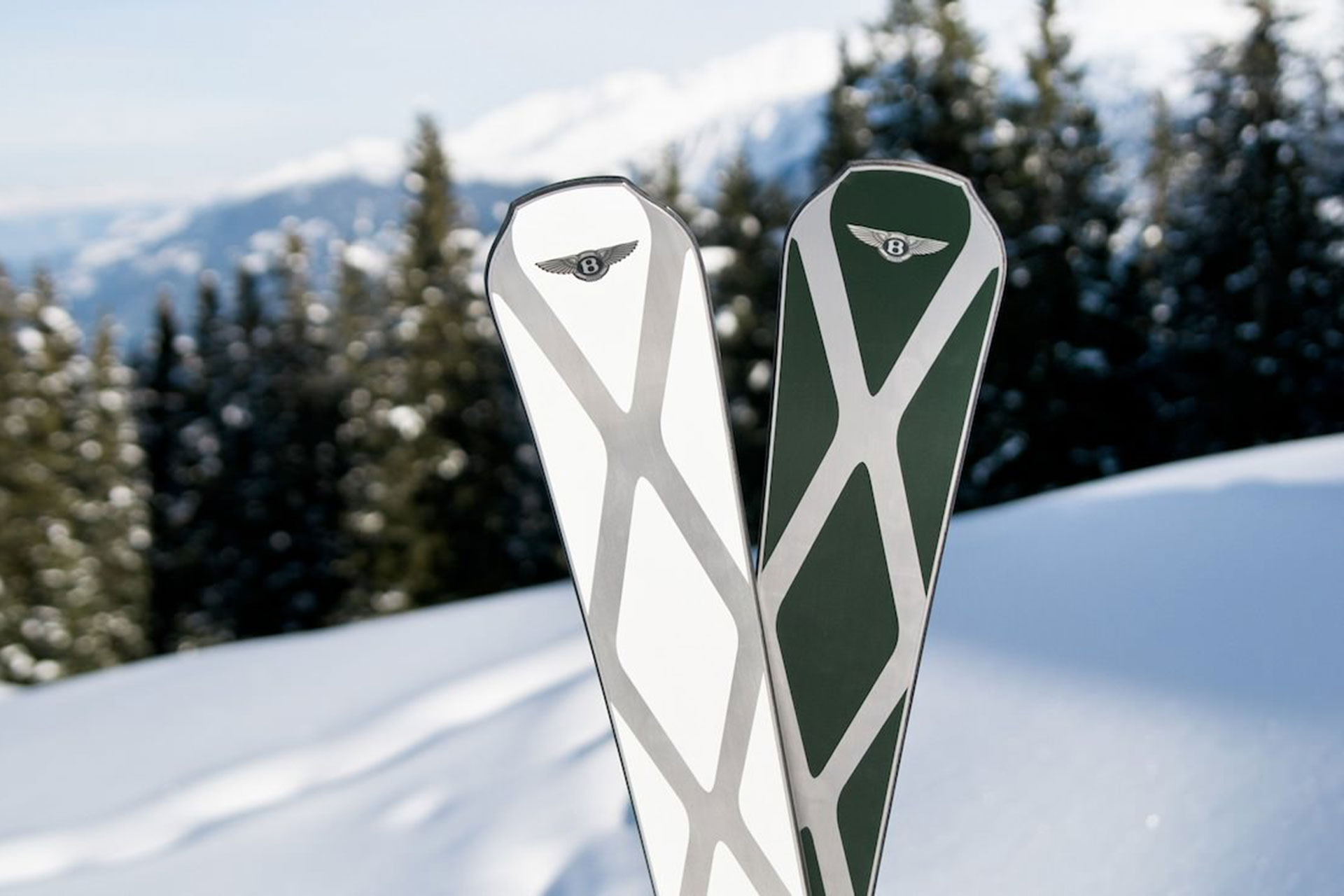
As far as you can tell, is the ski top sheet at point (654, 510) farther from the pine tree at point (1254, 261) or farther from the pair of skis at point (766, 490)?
the pine tree at point (1254, 261)

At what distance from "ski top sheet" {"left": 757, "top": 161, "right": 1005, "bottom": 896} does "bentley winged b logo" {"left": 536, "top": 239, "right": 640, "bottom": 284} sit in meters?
0.30

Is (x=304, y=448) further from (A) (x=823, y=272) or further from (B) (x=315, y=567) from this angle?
(A) (x=823, y=272)

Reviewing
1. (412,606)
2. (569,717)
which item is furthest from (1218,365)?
(569,717)

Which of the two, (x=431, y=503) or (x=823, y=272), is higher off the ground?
(x=823, y=272)

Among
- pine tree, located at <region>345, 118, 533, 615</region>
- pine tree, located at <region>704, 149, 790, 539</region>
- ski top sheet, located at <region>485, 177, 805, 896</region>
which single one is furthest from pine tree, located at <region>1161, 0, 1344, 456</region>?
ski top sheet, located at <region>485, 177, 805, 896</region>

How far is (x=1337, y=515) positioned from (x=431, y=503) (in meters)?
14.4

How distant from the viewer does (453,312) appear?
652 inches

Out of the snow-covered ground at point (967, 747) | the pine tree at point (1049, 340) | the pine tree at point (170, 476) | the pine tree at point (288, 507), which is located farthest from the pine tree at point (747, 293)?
the pine tree at point (170, 476)

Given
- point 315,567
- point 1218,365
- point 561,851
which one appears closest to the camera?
point 561,851

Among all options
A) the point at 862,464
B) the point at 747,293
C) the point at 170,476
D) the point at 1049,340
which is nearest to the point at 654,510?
the point at 862,464

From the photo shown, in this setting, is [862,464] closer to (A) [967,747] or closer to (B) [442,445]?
(A) [967,747]

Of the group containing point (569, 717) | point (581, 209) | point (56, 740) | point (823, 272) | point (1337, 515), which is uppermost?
point (581, 209)

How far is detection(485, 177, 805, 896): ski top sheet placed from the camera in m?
1.74

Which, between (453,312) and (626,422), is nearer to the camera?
(626,422)
